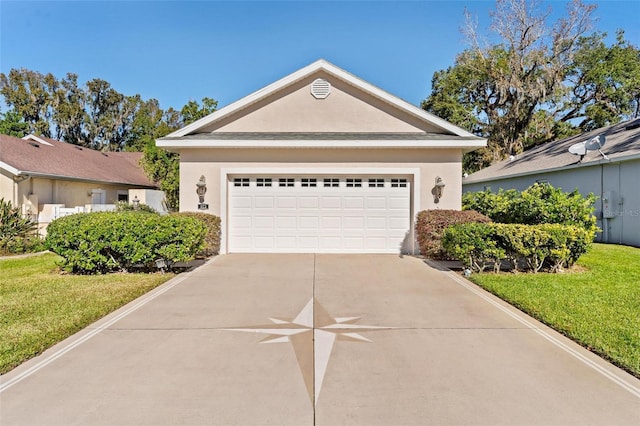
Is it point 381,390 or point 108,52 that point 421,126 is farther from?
point 108,52

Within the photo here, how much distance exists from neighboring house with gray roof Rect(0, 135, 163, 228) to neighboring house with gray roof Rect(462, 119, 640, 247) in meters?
17.8

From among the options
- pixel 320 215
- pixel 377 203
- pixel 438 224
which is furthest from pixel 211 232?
pixel 438 224

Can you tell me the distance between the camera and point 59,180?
16594 millimetres

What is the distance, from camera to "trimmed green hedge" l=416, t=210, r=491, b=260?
985 centimetres

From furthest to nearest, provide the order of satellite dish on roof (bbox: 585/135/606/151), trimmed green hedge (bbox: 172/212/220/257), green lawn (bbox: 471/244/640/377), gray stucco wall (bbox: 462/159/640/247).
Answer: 1. satellite dish on roof (bbox: 585/135/606/151)
2. gray stucco wall (bbox: 462/159/640/247)
3. trimmed green hedge (bbox: 172/212/220/257)
4. green lawn (bbox: 471/244/640/377)

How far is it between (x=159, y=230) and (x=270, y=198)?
4065mm

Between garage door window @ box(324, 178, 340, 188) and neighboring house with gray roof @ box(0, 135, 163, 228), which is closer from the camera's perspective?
garage door window @ box(324, 178, 340, 188)

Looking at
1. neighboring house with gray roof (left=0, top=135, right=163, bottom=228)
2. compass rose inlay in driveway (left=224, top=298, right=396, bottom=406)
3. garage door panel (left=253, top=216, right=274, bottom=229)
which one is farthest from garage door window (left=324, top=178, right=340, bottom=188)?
neighboring house with gray roof (left=0, top=135, right=163, bottom=228)

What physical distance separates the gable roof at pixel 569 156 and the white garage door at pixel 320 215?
7403 millimetres

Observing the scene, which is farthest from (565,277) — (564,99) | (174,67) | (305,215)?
(564,99)

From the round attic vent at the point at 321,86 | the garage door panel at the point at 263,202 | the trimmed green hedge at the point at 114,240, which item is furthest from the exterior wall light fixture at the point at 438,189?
the trimmed green hedge at the point at 114,240

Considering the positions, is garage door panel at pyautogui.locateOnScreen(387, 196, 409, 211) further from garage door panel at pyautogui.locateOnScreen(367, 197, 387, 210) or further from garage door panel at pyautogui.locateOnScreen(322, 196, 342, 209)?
garage door panel at pyautogui.locateOnScreen(322, 196, 342, 209)

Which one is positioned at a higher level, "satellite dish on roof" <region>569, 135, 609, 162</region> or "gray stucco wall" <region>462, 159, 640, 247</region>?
"satellite dish on roof" <region>569, 135, 609, 162</region>

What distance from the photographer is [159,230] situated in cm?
797
